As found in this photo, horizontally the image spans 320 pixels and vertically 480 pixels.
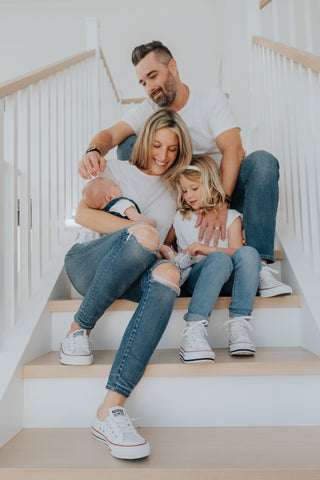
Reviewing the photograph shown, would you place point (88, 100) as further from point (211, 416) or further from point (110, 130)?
point (211, 416)

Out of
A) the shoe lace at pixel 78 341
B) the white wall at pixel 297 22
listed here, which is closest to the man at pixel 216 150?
the shoe lace at pixel 78 341

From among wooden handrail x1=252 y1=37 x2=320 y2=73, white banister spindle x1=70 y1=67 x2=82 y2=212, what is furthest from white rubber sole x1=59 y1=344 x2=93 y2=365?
wooden handrail x1=252 y1=37 x2=320 y2=73

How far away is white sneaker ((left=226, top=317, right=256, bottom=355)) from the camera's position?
108 centimetres

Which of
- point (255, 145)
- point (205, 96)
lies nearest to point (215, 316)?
point (205, 96)

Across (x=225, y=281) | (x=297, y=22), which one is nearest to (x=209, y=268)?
(x=225, y=281)

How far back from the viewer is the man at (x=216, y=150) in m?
1.42

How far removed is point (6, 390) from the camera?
965 mm

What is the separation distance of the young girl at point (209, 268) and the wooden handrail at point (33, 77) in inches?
24.2

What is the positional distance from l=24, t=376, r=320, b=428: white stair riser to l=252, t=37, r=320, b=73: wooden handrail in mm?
940

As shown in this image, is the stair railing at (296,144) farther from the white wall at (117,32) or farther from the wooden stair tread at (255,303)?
the white wall at (117,32)

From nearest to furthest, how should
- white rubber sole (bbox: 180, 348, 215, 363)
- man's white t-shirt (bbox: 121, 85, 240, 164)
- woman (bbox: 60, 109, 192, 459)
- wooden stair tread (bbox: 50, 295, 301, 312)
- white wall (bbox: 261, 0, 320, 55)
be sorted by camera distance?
1. woman (bbox: 60, 109, 192, 459)
2. white rubber sole (bbox: 180, 348, 215, 363)
3. wooden stair tread (bbox: 50, 295, 301, 312)
4. man's white t-shirt (bbox: 121, 85, 240, 164)
5. white wall (bbox: 261, 0, 320, 55)

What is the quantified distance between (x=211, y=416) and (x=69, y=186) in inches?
44.2

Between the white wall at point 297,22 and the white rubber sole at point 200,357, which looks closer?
the white rubber sole at point 200,357

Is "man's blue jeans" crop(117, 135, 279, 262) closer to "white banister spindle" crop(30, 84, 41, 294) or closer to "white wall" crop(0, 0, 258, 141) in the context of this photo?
"white banister spindle" crop(30, 84, 41, 294)
